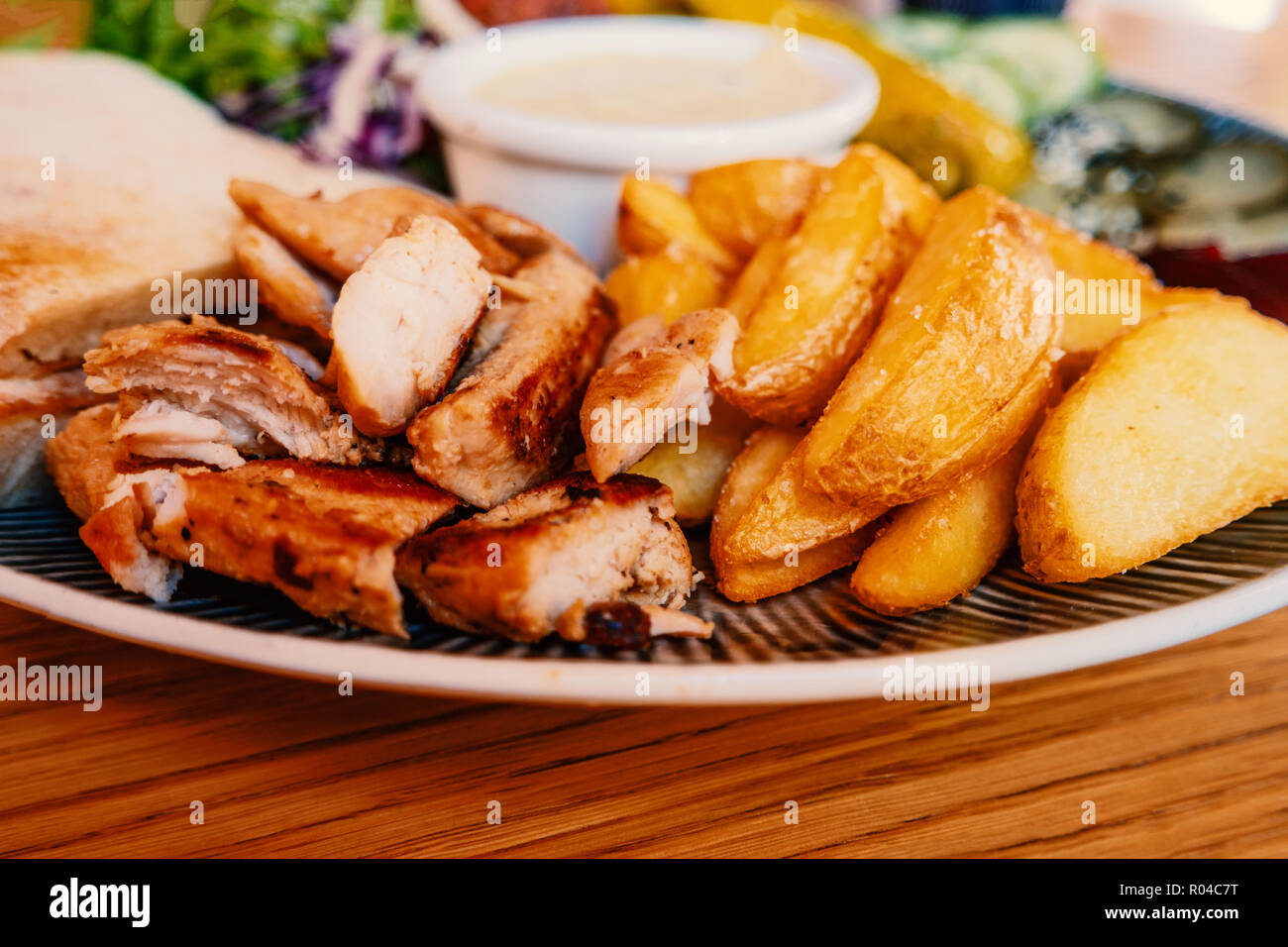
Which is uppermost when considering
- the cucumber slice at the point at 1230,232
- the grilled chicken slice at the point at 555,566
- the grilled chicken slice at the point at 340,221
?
the cucumber slice at the point at 1230,232

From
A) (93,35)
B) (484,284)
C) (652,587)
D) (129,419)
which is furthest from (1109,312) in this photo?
(93,35)

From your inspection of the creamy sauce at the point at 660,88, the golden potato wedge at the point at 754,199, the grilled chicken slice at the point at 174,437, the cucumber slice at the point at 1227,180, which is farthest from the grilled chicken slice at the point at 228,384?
the cucumber slice at the point at 1227,180

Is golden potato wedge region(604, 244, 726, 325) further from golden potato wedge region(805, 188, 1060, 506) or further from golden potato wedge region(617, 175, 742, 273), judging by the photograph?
golden potato wedge region(805, 188, 1060, 506)

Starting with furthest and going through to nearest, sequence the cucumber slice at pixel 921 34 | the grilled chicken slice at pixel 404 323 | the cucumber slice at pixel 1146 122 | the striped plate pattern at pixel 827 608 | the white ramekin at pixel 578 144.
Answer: the cucumber slice at pixel 921 34 < the cucumber slice at pixel 1146 122 < the white ramekin at pixel 578 144 < the grilled chicken slice at pixel 404 323 < the striped plate pattern at pixel 827 608

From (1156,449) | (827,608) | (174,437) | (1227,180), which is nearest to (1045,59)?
(1227,180)

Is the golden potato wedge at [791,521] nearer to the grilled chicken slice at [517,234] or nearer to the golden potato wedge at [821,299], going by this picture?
the golden potato wedge at [821,299]
